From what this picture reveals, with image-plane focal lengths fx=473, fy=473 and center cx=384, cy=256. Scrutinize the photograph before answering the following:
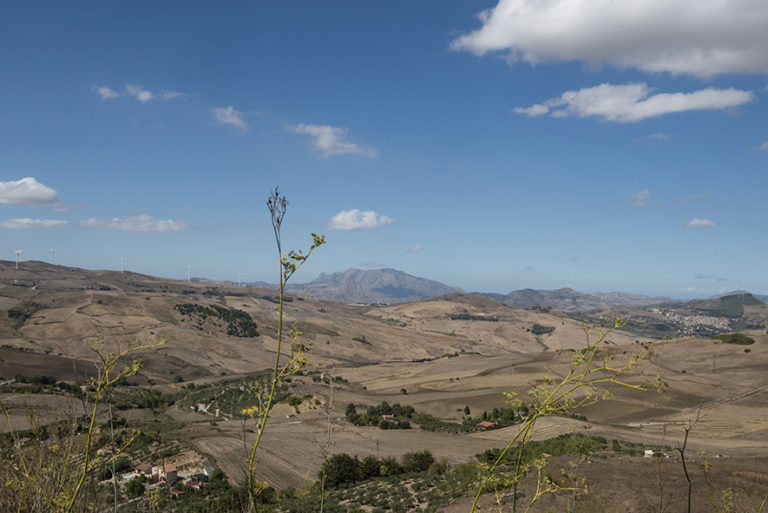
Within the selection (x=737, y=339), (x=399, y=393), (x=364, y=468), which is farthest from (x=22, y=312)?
(x=737, y=339)

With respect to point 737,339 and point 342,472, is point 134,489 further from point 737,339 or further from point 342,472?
point 737,339

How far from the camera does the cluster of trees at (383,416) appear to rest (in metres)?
75.5

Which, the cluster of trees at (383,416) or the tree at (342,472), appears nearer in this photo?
the tree at (342,472)

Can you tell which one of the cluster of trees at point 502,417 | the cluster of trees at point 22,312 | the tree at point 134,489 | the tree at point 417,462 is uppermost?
the cluster of trees at point 22,312

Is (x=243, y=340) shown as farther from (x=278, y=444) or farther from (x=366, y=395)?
(x=278, y=444)

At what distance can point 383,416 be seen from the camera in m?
81.5

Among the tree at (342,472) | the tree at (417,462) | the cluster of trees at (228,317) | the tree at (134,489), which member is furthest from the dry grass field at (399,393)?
the tree at (134,489)

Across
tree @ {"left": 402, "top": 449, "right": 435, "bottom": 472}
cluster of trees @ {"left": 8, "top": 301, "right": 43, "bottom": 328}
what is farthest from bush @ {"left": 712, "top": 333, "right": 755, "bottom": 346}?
cluster of trees @ {"left": 8, "top": 301, "right": 43, "bottom": 328}

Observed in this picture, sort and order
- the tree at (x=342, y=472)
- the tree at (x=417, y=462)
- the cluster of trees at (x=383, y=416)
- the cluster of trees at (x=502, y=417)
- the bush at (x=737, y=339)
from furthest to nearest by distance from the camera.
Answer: the bush at (x=737, y=339) < the cluster of trees at (x=383, y=416) < the cluster of trees at (x=502, y=417) < the tree at (x=417, y=462) < the tree at (x=342, y=472)

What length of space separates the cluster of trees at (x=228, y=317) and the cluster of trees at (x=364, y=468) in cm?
13752

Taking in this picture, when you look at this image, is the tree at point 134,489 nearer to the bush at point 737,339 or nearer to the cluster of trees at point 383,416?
the cluster of trees at point 383,416

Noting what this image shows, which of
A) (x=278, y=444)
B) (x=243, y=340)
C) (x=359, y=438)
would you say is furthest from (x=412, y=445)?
(x=243, y=340)

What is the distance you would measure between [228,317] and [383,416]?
119 metres

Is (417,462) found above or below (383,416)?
above
